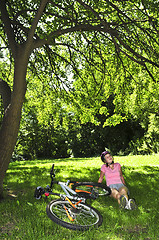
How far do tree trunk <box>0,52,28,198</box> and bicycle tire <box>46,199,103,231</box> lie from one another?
176 centimetres

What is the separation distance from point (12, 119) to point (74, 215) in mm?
2618

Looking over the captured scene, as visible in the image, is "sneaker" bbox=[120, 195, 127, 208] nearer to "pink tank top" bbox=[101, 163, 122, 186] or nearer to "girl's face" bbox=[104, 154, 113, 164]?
"pink tank top" bbox=[101, 163, 122, 186]

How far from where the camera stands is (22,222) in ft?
13.4

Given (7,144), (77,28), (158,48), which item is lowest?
(7,144)

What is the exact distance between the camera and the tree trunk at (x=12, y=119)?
17.6 ft

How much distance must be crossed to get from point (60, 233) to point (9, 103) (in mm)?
3328

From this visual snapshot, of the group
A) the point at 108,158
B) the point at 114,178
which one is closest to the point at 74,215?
the point at 114,178

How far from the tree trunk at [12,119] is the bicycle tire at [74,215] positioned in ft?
5.78

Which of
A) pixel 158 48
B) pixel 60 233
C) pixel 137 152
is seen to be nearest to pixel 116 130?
pixel 137 152

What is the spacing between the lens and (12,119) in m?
5.49

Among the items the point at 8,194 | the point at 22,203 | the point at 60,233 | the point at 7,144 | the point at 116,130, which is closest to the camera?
the point at 60,233

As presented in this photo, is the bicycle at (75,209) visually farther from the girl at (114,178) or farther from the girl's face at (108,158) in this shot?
the girl's face at (108,158)

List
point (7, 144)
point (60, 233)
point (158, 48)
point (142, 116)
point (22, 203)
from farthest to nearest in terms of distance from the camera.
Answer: point (142, 116) → point (158, 48) → point (7, 144) → point (22, 203) → point (60, 233)

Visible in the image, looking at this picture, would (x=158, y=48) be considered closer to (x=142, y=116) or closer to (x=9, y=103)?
(x=9, y=103)
